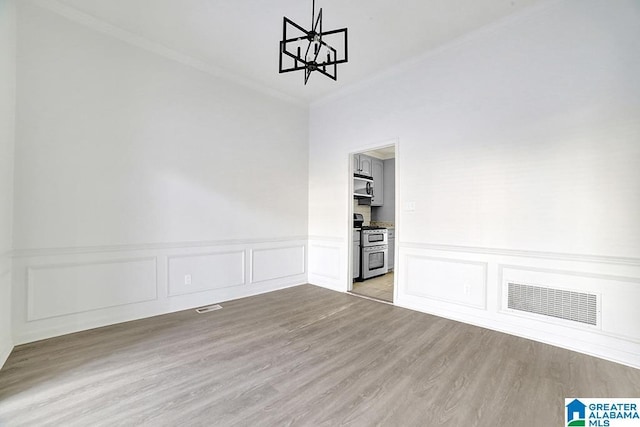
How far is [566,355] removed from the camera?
2352 mm

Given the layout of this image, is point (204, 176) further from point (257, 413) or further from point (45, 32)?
point (257, 413)

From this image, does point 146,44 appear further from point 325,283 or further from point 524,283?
point 524,283

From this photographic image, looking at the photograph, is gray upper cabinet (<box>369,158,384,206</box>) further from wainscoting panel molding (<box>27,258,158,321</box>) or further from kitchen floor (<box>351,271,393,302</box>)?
wainscoting panel molding (<box>27,258,158,321</box>)

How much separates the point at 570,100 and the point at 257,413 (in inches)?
139

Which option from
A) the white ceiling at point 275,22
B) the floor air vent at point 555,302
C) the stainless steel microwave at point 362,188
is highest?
the white ceiling at point 275,22

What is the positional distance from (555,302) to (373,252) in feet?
9.60

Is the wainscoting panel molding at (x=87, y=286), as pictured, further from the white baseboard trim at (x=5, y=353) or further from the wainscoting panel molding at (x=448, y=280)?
the wainscoting panel molding at (x=448, y=280)

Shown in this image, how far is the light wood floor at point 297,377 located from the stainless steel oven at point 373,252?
202 cm

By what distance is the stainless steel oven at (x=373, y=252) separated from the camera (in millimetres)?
5043

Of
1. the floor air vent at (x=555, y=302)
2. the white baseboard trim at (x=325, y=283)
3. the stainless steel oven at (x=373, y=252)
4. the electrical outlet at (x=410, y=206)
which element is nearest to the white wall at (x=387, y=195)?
the stainless steel oven at (x=373, y=252)

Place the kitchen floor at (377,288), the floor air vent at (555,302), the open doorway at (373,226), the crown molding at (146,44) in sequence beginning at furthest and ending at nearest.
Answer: the open doorway at (373,226) → the kitchen floor at (377,288) → the crown molding at (146,44) → the floor air vent at (555,302)

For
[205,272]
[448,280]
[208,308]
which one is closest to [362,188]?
[448,280]

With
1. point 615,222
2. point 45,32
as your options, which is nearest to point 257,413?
point 615,222

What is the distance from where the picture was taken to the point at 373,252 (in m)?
5.24
